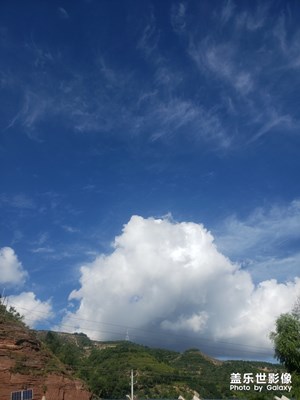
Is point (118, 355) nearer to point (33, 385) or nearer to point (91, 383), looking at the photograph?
point (91, 383)

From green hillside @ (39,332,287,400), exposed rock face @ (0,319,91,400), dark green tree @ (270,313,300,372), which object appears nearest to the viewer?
dark green tree @ (270,313,300,372)

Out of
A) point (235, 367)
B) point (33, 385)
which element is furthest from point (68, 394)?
point (235, 367)

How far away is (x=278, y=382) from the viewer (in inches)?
2128

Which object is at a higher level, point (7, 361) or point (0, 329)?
point (0, 329)

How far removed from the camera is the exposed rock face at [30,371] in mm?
47562

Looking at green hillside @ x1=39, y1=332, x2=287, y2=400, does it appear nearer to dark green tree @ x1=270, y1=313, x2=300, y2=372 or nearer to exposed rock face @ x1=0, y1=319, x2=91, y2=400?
exposed rock face @ x1=0, y1=319, x2=91, y2=400

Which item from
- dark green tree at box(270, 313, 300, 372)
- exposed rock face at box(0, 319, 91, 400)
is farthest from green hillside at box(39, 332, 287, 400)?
dark green tree at box(270, 313, 300, 372)

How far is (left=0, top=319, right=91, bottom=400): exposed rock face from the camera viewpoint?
47.6 meters

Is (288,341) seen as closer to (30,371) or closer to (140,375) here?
(30,371)

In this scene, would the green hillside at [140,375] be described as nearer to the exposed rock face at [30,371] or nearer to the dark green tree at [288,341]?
the exposed rock face at [30,371]

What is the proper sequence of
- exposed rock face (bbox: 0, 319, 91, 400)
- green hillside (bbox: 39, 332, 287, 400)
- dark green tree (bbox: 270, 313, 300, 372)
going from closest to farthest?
dark green tree (bbox: 270, 313, 300, 372) < exposed rock face (bbox: 0, 319, 91, 400) < green hillside (bbox: 39, 332, 287, 400)

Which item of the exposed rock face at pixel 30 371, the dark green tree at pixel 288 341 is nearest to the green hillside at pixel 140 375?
the exposed rock face at pixel 30 371

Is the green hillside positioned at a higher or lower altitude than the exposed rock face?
lower

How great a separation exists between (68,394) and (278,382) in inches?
1064
